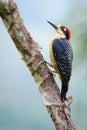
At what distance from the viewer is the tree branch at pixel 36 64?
1000 millimetres

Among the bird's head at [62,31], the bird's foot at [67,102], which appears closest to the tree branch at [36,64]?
the bird's foot at [67,102]

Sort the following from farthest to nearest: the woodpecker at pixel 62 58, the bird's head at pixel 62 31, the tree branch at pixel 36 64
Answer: the bird's head at pixel 62 31
the woodpecker at pixel 62 58
the tree branch at pixel 36 64

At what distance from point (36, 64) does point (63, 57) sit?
142 mm

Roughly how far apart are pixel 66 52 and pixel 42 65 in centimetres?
14

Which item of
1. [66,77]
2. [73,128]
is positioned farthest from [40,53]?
[73,128]

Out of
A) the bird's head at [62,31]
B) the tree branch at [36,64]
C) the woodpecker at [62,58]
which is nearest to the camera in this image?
the tree branch at [36,64]

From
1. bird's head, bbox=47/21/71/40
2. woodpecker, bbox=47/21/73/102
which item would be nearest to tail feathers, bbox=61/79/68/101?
woodpecker, bbox=47/21/73/102

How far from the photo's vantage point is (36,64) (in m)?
1.03

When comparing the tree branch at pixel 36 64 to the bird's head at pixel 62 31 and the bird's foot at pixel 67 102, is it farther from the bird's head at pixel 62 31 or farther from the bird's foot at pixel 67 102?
the bird's head at pixel 62 31

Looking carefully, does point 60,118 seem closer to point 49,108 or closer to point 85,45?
point 49,108

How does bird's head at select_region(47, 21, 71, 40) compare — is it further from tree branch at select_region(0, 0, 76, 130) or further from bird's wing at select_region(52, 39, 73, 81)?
tree branch at select_region(0, 0, 76, 130)

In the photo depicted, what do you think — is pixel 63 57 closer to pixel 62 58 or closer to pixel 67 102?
pixel 62 58

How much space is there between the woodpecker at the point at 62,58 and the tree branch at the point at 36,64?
5cm

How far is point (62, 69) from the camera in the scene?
1117mm
